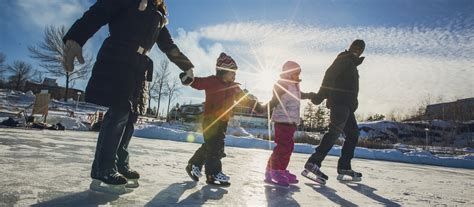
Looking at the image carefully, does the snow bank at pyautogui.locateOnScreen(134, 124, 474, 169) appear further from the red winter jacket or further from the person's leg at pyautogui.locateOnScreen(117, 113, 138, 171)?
the person's leg at pyautogui.locateOnScreen(117, 113, 138, 171)

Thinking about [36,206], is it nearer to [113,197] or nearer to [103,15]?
[113,197]

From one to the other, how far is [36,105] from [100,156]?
1360cm

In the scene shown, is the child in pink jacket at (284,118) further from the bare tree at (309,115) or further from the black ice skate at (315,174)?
the bare tree at (309,115)

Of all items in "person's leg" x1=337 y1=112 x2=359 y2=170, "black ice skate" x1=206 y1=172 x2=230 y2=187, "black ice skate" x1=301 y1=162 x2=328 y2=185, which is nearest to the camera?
"black ice skate" x1=206 y1=172 x2=230 y2=187

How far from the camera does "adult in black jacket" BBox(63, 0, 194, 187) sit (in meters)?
2.09

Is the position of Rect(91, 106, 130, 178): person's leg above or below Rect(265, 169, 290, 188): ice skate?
above

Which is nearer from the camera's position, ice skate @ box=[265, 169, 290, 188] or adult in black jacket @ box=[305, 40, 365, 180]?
ice skate @ box=[265, 169, 290, 188]

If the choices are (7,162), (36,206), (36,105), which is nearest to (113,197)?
(36,206)

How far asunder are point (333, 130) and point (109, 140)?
8.90ft

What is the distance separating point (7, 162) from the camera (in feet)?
9.87

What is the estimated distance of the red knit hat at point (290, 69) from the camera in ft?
12.8

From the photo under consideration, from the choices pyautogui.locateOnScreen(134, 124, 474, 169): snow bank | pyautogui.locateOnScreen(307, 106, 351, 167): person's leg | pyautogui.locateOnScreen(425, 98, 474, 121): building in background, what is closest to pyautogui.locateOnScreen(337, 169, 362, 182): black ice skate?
A: pyautogui.locateOnScreen(307, 106, 351, 167): person's leg

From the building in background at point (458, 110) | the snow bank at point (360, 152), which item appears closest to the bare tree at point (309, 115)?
the building in background at point (458, 110)

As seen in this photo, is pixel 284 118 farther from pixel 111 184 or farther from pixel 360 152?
pixel 360 152
